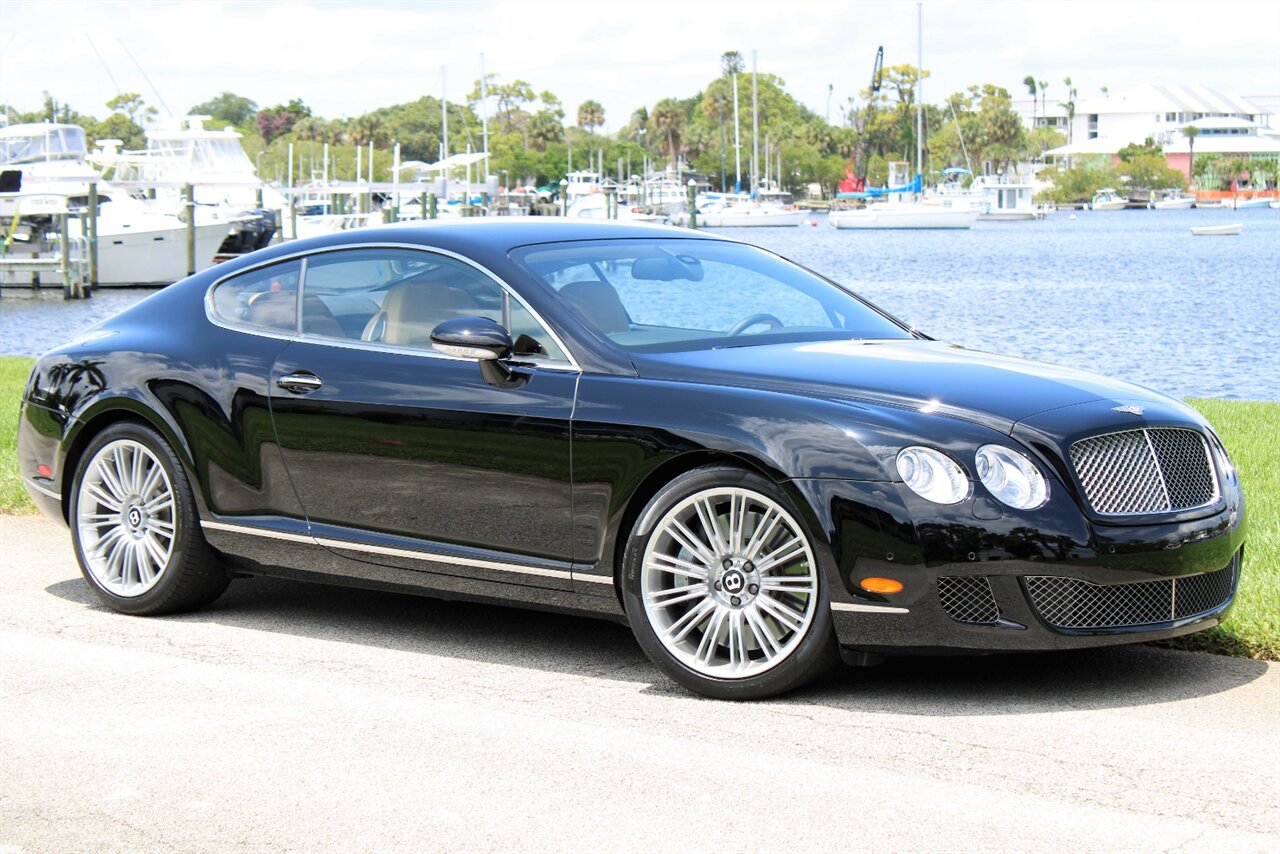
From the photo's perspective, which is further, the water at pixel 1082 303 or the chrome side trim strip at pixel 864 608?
the water at pixel 1082 303

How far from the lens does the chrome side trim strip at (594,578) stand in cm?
589

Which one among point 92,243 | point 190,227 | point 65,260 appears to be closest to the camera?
point 65,260

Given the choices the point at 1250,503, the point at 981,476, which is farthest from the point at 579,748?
the point at 1250,503

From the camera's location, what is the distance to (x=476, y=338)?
19.8 ft

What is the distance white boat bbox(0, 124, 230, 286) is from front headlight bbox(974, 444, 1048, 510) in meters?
49.2

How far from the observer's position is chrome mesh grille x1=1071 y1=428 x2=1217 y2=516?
540cm

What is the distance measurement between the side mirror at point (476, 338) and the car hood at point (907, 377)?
1.59 ft

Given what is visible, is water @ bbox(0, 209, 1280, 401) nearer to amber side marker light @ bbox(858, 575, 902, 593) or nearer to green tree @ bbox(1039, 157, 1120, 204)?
amber side marker light @ bbox(858, 575, 902, 593)

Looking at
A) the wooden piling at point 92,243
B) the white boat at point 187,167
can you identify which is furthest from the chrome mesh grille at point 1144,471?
the white boat at point 187,167

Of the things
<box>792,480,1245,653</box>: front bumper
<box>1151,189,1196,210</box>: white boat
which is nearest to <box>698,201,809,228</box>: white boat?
<box>1151,189,1196,210</box>: white boat

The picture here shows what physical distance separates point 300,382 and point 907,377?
2.31m

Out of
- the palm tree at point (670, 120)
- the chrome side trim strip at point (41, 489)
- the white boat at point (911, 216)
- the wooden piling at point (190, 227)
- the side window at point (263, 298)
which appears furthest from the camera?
the palm tree at point (670, 120)

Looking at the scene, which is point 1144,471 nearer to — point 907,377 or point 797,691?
point 907,377

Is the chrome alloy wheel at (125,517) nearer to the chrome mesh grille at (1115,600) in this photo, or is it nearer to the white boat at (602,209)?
the chrome mesh grille at (1115,600)
